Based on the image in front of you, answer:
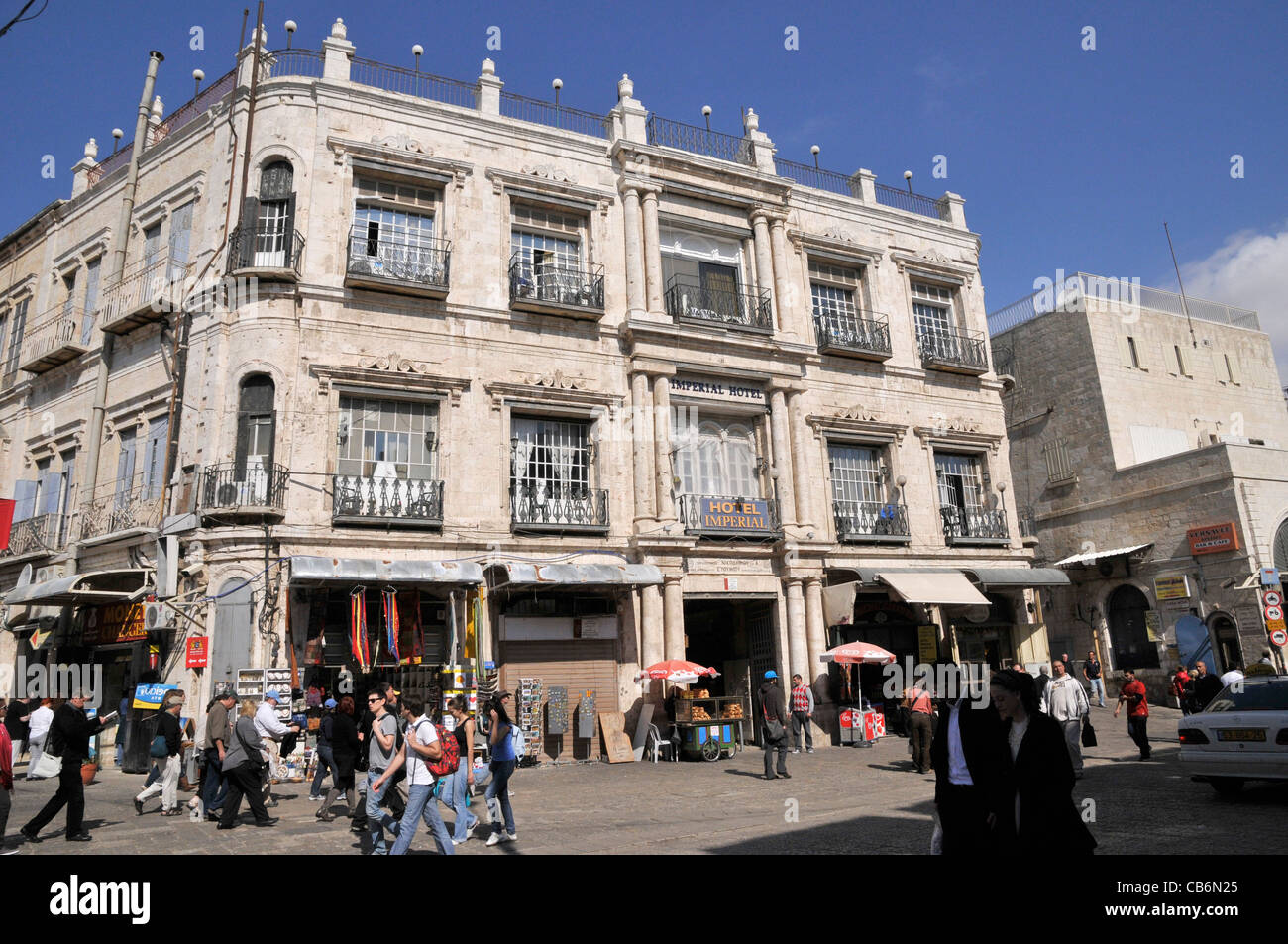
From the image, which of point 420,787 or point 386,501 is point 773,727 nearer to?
point 420,787

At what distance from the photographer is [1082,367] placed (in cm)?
3028

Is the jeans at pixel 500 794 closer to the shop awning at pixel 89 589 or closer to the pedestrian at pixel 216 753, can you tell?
the pedestrian at pixel 216 753

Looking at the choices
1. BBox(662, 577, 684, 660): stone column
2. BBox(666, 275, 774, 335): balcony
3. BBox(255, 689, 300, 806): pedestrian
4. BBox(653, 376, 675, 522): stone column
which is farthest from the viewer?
BBox(666, 275, 774, 335): balcony

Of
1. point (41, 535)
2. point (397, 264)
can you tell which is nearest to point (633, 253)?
point (397, 264)

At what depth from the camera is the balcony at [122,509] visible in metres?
18.4

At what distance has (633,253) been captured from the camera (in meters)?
21.5

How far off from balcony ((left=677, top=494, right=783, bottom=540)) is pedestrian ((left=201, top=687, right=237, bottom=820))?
11322 millimetres

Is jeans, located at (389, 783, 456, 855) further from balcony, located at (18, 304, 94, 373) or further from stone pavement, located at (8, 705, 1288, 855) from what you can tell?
balcony, located at (18, 304, 94, 373)

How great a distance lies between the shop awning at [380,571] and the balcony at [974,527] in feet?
46.5

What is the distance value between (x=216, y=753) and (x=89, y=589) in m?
8.31

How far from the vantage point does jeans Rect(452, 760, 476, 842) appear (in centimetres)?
944

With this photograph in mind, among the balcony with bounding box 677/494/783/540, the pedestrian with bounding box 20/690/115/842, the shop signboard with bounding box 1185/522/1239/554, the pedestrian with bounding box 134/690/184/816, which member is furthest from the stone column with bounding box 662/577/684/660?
the shop signboard with bounding box 1185/522/1239/554
